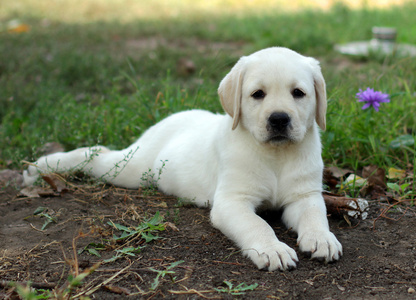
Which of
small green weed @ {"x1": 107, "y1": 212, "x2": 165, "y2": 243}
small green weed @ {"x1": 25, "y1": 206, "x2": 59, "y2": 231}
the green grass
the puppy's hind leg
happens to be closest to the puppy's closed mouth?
small green weed @ {"x1": 107, "y1": 212, "x2": 165, "y2": 243}

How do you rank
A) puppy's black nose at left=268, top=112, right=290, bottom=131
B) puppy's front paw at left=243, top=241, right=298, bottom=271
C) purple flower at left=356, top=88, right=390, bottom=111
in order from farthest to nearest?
purple flower at left=356, top=88, right=390, bottom=111, puppy's black nose at left=268, top=112, right=290, bottom=131, puppy's front paw at left=243, top=241, right=298, bottom=271

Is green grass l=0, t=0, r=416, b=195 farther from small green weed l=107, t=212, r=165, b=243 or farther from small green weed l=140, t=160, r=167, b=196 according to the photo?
small green weed l=107, t=212, r=165, b=243

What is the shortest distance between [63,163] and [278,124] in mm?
2222

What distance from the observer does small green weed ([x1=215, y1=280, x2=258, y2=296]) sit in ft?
8.59

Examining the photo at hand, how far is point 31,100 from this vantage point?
647 centimetres

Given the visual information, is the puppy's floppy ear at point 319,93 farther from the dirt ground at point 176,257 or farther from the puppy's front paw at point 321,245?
the puppy's front paw at point 321,245

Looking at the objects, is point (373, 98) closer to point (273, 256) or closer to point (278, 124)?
point (278, 124)

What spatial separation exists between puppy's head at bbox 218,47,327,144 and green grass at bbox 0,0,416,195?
114 cm

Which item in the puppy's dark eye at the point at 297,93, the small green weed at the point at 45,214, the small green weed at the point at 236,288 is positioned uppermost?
the puppy's dark eye at the point at 297,93

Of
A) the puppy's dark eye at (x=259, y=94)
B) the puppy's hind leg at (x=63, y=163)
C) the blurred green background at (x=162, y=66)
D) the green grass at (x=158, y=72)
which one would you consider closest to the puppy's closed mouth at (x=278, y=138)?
the puppy's dark eye at (x=259, y=94)

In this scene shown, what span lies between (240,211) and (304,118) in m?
0.77

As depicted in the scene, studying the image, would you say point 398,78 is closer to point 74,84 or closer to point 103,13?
point 74,84

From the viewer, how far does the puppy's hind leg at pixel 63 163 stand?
14.6 feet

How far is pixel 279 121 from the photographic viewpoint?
326 centimetres
